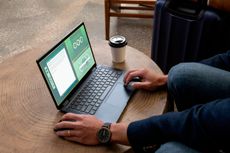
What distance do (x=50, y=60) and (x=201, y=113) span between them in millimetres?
496

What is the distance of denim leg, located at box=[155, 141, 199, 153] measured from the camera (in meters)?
0.87

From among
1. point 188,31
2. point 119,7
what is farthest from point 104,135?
point 119,7

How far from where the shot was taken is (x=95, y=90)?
3.70ft

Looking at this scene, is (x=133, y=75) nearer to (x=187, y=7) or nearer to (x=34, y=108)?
(x=34, y=108)

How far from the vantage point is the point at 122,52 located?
1.25 meters

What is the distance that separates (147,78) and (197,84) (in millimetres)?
183

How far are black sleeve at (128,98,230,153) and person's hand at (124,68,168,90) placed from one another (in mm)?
220

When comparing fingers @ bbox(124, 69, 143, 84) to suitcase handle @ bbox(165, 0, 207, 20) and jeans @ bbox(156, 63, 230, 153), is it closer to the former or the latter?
jeans @ bbox(156, 63, 230, 153)

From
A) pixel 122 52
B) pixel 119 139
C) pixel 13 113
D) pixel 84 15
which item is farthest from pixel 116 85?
pixel 84 15

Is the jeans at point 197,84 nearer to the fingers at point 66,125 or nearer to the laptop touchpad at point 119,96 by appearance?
the laptop touchpad at point 119,96

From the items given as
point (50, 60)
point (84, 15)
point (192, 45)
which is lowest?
point (84, 15)

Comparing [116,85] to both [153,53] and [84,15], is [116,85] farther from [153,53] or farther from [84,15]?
[84,15]

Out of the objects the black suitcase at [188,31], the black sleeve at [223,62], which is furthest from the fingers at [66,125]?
the black suitcase at [188,31]

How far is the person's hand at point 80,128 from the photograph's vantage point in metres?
0.93
